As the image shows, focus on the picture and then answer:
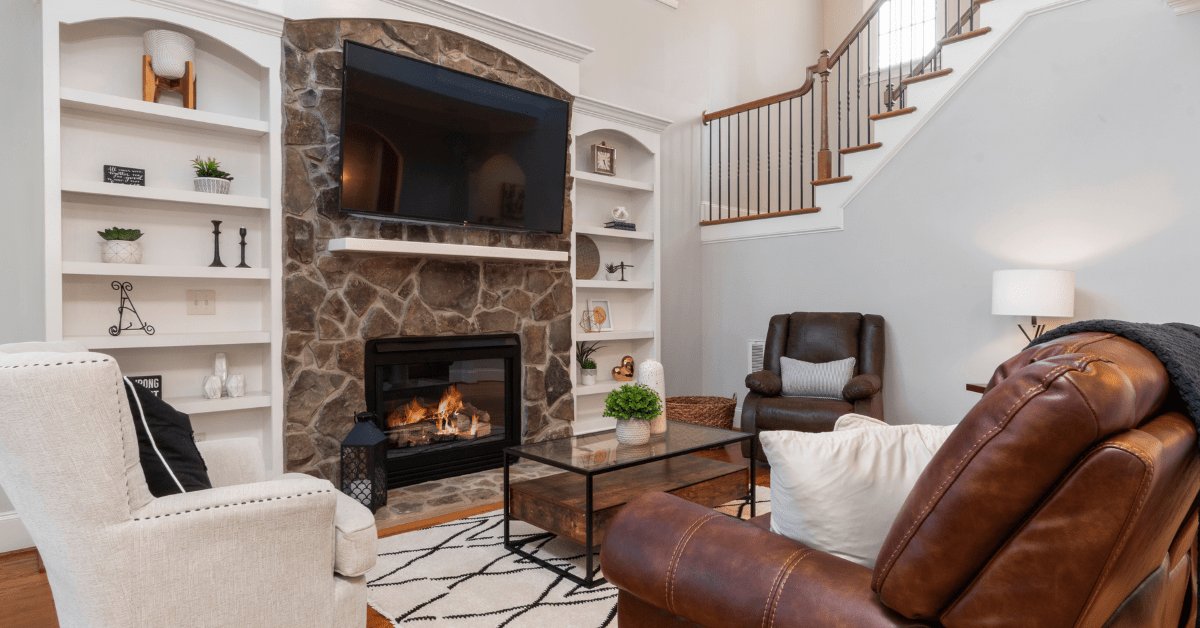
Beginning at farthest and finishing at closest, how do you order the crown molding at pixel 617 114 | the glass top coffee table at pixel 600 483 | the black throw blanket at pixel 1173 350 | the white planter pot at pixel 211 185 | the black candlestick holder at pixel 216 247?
the crown molding at pixel 617 114 → the black candlestick holder at pixel 216 247 → the white planter pot at pixel 211 185 → the glass top coffee table at pixel 600 483 → the black throw blanket at pixel 1173 350

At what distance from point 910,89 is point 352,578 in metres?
4.64

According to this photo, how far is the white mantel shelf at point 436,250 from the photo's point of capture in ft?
11.0

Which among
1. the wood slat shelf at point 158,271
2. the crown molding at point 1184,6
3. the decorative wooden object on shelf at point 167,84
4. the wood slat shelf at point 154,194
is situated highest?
the crown molding at point 1184,6

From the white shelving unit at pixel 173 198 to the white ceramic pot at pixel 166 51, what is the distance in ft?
0.21

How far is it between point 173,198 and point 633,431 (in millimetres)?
2350

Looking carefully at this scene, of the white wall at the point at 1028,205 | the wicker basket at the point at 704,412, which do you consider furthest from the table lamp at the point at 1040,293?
the wicker basket at the point at 704,412

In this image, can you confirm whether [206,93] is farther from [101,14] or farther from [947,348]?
[947,348]

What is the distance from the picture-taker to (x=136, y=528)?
1.37 meters

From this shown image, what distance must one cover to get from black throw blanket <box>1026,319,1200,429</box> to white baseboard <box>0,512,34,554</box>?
3.73m

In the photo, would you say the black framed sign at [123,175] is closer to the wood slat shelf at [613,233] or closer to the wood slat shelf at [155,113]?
the wood slat shelf at [155,113]

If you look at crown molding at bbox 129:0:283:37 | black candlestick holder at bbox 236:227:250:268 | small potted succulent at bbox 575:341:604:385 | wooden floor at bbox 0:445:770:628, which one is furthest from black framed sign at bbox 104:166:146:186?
small potted succulent at bbox 575:341:604:385

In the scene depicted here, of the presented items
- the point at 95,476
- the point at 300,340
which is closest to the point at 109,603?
the point at 95,476

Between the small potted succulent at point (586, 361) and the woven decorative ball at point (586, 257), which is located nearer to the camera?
the small potted succulent at point (586, 361)

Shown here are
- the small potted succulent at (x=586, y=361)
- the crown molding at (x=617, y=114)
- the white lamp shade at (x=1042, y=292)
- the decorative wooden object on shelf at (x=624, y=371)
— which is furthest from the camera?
the decorative wooden object on shelf at (x=624, y=371)
